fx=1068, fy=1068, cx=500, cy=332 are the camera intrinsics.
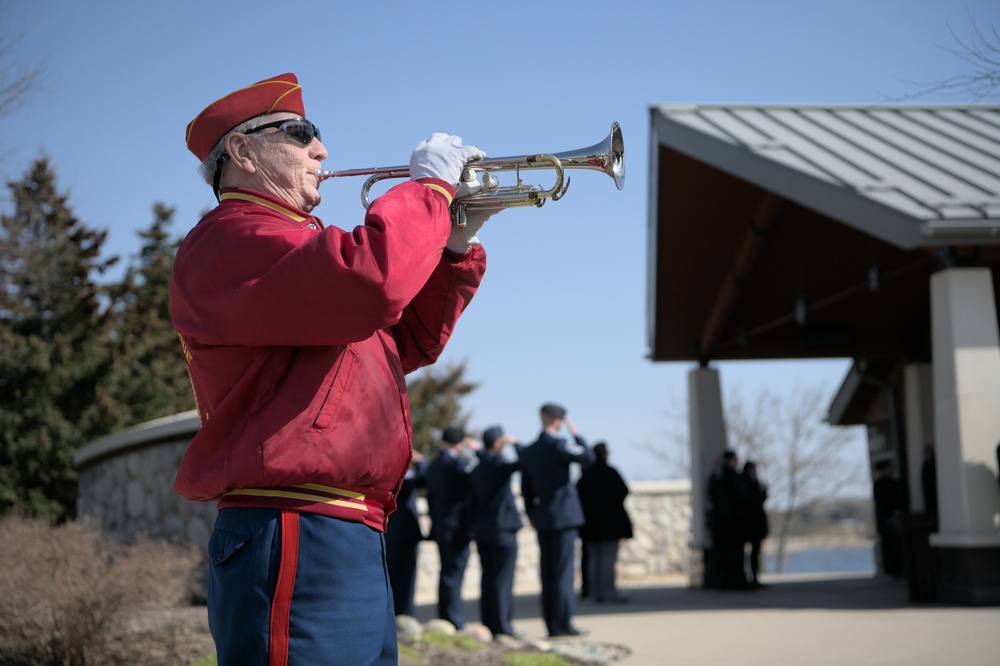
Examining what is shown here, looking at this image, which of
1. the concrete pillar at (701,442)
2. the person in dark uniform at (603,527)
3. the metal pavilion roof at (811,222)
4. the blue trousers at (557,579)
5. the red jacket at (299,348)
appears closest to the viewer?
the red jacket at (299,348)

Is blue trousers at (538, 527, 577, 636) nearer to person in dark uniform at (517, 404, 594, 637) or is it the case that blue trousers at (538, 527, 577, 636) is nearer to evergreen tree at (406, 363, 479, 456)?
person in dark uniform at (517, 404, 594, 637)

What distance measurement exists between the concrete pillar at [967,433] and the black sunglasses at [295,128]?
820 cm

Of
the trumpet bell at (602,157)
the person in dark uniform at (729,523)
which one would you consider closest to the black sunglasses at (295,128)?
the trumpet bell at (602,157)

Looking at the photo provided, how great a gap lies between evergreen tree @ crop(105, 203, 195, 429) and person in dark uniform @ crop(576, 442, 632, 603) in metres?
8.67

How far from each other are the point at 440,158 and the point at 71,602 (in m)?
4.19

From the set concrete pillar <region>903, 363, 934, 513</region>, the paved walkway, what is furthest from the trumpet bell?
concrete pillar <region>903, 363, 934, 513</region>

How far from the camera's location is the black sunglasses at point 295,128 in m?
2.80

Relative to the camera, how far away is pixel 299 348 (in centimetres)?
255

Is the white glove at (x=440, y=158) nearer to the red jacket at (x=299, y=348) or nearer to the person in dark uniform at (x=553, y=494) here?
the red jacket at (x=299, y=348)

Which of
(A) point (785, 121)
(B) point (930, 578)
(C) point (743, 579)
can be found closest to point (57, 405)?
(C) point (743, 579)

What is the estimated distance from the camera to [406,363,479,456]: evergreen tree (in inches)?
914

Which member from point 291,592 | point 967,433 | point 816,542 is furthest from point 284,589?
point 816,542

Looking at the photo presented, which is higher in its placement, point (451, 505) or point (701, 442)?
point (701, 442)

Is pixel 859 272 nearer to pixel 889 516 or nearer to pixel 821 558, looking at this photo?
pixel 889 516
